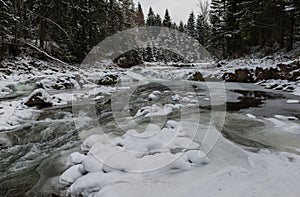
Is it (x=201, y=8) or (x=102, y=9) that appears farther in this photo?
(x=201, y=8)

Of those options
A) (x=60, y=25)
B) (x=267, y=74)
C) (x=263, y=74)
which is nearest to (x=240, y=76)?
(x=263, y=74)

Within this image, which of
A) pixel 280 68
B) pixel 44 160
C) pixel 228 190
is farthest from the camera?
pixel 280 68

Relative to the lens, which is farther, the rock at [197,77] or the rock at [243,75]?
the rock at [197,77]

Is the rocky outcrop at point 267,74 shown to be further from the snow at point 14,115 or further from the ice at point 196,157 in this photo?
the snow at point 14,115

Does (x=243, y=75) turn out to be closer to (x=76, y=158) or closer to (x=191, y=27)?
(x=76, y=158)

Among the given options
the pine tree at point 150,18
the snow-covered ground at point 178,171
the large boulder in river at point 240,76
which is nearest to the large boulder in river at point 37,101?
the snow-covered ground at point 178,171

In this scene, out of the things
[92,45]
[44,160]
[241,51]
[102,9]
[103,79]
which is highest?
[102,9]

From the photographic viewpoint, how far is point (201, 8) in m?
41.2

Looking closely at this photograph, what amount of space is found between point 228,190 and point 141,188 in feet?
2.75

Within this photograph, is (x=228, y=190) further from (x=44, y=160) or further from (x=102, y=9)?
(x=102, y=9)

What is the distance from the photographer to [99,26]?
27.2 m

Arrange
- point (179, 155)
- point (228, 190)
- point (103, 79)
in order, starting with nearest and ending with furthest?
point (228, 190) → point (179, 155) → point (103, 79)

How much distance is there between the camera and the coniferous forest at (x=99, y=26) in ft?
55.2

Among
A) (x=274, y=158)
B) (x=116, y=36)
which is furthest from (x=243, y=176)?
(x=116, y=36)
